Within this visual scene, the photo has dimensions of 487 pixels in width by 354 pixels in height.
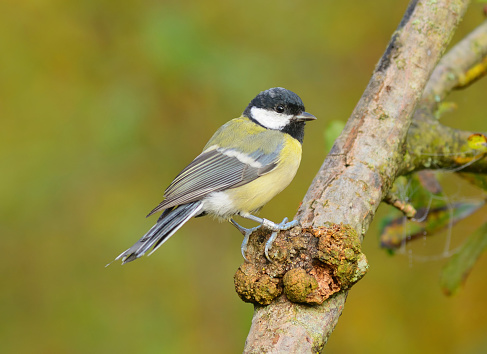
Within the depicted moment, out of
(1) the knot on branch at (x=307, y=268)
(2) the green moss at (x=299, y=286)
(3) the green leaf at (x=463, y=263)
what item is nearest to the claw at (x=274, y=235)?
(1) the knot on branch at (x=307, y=268)

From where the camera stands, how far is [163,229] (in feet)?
6.83

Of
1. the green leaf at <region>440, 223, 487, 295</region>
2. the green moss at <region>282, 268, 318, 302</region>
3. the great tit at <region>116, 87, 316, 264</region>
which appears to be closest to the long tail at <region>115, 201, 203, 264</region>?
the great tit at <region>116, 87, 316, 264</region>

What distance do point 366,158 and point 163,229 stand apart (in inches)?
33.1

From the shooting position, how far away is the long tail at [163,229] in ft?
6.41

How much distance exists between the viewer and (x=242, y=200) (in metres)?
2.31

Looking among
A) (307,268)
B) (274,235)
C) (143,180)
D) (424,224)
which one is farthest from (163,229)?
(143,180)

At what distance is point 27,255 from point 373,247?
2.40 meters

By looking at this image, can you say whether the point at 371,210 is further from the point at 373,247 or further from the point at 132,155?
the point at 373,247

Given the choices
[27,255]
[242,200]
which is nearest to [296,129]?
[242,200]

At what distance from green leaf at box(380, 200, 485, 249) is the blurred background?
28.3 inches

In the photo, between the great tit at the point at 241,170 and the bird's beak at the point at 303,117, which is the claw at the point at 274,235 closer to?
the great tit at the point at 241,170

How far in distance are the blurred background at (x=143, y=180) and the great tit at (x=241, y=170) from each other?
60 cm

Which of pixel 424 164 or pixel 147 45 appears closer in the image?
pixel 424 164

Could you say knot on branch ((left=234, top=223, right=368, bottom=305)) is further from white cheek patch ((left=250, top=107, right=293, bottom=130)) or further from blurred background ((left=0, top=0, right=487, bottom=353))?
blurred background ((left=0, top=0, right=487, bottom=353))
